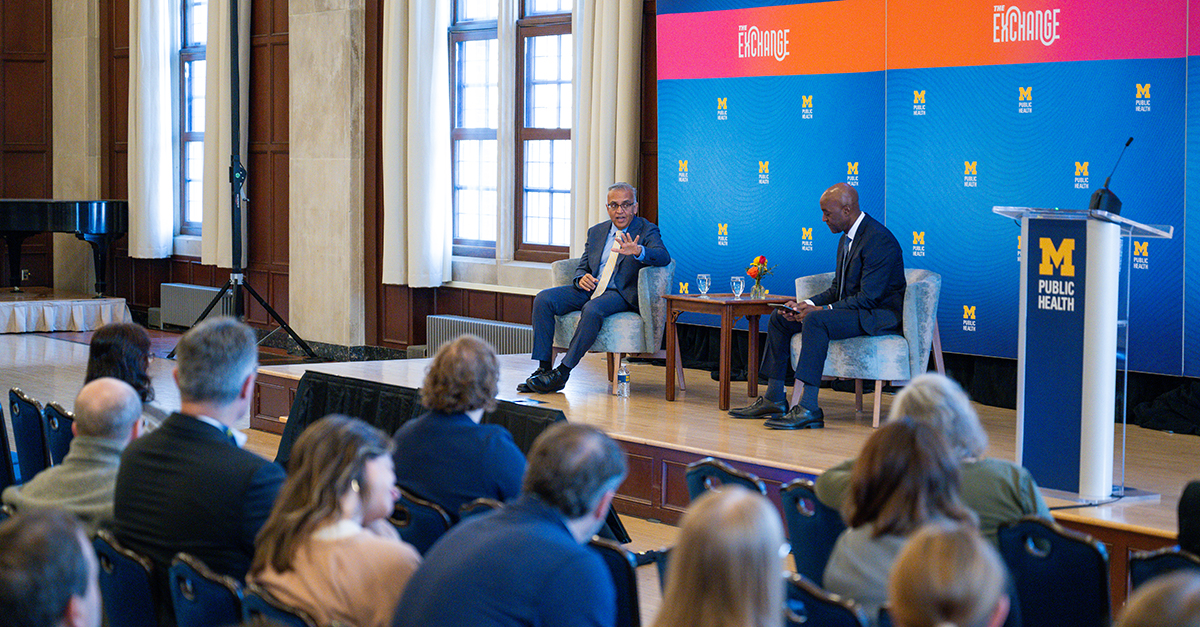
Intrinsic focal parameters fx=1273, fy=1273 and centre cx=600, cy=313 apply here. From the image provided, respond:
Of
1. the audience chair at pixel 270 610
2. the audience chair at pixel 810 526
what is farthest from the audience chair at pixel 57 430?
the audience chair at pixel 810 526

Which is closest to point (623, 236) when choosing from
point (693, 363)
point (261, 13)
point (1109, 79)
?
point (693, 363)

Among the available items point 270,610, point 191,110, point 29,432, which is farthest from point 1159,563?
point 191,110

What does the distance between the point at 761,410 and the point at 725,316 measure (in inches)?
19.4

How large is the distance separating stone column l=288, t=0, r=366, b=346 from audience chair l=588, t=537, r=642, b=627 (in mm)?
7573

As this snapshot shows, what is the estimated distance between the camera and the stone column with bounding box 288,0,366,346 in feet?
32.1

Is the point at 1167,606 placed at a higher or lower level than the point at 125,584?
higher

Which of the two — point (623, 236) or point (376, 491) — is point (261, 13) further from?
point (376, 491)

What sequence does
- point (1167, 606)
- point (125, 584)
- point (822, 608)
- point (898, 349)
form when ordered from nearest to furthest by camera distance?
point (1167, 606) → point (822, 608) → point (125, 584) → point (898, 349)

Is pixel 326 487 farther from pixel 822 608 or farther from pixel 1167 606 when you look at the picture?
pixel 1167 606

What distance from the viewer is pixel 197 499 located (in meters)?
2.63

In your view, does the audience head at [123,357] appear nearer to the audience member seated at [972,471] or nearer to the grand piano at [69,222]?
the audience member seated at [972,471]

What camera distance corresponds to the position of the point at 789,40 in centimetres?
706

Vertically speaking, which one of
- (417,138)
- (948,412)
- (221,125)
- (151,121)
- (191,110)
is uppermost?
(191,110)

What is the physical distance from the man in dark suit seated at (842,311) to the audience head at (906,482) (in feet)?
11.2
